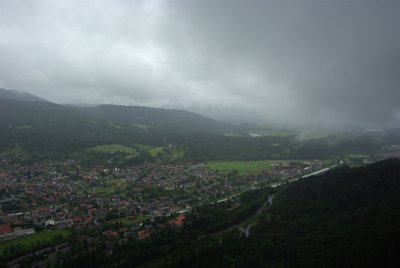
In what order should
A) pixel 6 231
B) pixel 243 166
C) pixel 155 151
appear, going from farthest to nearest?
pixel 155 151 < pixel 243 166 < pixel 6 231

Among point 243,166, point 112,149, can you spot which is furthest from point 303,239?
point 112,149

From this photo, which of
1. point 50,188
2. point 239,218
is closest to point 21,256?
point 239,218

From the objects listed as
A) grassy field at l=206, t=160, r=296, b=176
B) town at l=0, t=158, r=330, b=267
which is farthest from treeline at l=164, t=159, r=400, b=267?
grassy field at l=206, t=160, r=296, b=176

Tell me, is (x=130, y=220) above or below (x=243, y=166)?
below

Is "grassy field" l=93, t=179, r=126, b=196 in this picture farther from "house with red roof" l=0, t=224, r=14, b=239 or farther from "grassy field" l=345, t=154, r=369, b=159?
"grassy field" l=345, t=154, r=369, b=159

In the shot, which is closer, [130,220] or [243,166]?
[130,220]

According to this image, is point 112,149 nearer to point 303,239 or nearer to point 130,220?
point 130,220

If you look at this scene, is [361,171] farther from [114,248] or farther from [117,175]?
[117,175]
